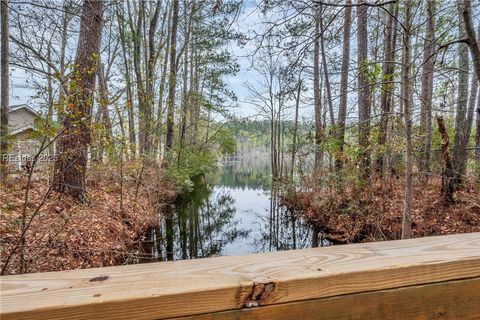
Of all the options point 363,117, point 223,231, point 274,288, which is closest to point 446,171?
point 363,117

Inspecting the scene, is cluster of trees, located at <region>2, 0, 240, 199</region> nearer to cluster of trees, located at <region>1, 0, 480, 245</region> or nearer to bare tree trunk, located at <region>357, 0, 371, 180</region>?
cluster of trees, located at <region>1, 0, 480, 245</region>

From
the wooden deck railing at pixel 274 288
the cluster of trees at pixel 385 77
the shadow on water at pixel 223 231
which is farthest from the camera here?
the shadow on water at pixel 223 231

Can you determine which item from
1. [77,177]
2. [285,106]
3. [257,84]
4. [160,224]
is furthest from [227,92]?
[77,177]

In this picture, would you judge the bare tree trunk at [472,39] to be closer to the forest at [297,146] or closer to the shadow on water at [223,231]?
the forest at [297,146]

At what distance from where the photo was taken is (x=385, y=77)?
11.2 ft

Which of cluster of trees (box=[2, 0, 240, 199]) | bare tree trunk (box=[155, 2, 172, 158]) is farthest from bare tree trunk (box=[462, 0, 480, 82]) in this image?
bare tree trunk (box=[155, 2, 172, 158])

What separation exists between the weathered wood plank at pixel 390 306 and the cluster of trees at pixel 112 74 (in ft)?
7.25

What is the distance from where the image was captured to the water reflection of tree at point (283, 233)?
21.8ft

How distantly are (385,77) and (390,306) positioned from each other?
130 inches

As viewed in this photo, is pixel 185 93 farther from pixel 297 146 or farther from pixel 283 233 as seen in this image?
pixel 283 233

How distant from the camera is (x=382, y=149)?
528 centimetres

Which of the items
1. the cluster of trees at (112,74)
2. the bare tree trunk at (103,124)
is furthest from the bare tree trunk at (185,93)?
the bare tree trunk at (103,124)

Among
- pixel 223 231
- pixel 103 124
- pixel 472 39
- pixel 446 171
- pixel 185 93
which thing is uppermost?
pixel 185 93

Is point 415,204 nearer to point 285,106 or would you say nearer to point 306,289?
point 306,289
